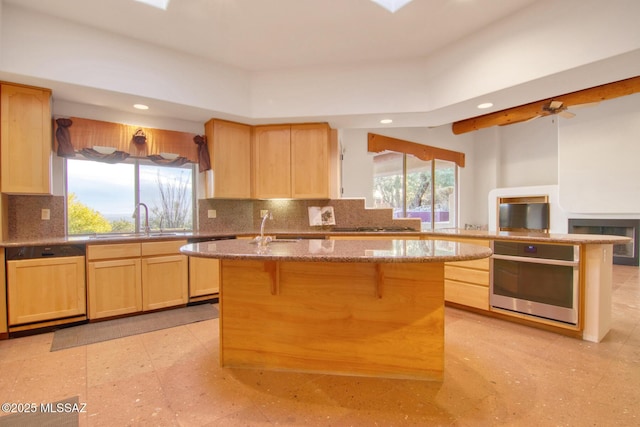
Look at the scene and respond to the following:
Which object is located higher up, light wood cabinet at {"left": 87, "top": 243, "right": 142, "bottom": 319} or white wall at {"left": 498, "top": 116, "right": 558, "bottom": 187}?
white wall at {"left": 498, "top": 116, "right": 558, "bottom": 187}

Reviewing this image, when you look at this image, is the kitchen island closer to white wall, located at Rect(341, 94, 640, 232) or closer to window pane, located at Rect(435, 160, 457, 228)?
white wall, located at Rect(341, 94, 640, 232)

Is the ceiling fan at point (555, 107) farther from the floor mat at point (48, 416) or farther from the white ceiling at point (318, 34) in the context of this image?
the floor mat at point (48, 416)

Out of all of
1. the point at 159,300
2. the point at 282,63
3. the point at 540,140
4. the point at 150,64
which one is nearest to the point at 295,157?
the point at 282,63

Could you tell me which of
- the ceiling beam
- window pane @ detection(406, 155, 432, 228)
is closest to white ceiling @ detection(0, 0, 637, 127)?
the ceiling beam

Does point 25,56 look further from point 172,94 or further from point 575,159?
point 575,159

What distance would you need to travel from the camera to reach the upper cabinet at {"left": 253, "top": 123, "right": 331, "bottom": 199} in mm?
3898

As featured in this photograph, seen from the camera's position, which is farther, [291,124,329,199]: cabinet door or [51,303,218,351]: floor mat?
[291,124,329,199]: cabinet door

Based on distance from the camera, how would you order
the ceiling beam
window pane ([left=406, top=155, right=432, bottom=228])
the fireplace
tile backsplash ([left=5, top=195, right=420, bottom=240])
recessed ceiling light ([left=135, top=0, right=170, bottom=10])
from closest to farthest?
recessed ceiling light ([left=135, top=0, right=170, bottom=10]) → the ceiling beam → tile backsplash ([left=5, top=195, right=420, bottom=240]) → the fireplace → window pane ([left=406, top=155, right=432, bottom=228])

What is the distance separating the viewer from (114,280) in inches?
116

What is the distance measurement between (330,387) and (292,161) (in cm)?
278

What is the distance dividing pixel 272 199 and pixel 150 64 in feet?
6.77

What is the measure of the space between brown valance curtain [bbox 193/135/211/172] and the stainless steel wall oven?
3.41 meters

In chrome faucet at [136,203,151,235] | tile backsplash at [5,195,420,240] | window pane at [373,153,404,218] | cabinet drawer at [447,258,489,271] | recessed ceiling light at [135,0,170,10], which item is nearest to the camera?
recessed ceiling light at [135,0,170,10]

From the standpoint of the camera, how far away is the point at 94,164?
11.2ft
